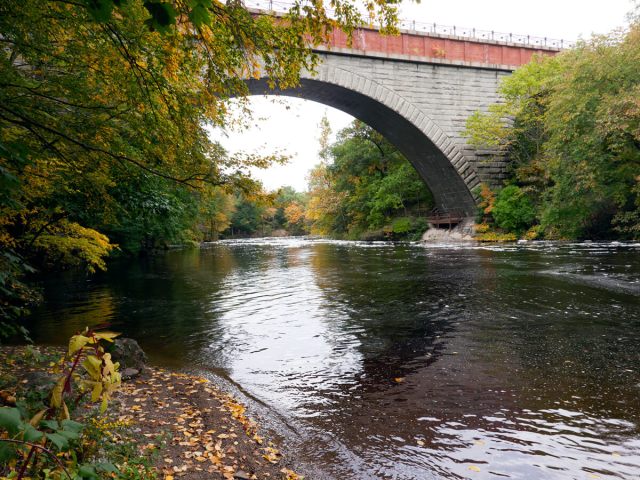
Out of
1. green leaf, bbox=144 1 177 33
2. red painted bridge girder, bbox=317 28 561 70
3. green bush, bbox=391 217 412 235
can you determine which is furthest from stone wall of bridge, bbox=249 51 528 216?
green leaf, bbox=144 1 177 33

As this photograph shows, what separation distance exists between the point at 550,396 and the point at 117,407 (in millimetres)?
3776

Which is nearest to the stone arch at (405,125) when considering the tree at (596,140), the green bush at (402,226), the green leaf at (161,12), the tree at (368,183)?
the green bush at (402,226)

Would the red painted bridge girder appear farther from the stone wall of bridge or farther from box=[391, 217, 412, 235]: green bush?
box=[391, 217, 412, 235]: green bush

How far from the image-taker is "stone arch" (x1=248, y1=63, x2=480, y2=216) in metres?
23.3

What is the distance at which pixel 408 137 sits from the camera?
27.4 meters

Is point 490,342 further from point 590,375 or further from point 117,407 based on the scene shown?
point 117,407

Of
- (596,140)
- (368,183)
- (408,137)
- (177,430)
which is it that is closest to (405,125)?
(408,137)

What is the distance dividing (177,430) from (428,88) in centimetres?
2537

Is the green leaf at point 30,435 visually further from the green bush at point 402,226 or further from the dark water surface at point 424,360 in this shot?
the green bush at point 402,226

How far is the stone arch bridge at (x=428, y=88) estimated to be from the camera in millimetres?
23594

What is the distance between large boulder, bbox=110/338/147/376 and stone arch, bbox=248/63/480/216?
58.9ft

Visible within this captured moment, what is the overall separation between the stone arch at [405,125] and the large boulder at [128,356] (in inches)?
707

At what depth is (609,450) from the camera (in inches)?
121

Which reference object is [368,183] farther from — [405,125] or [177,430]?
[177,430]
